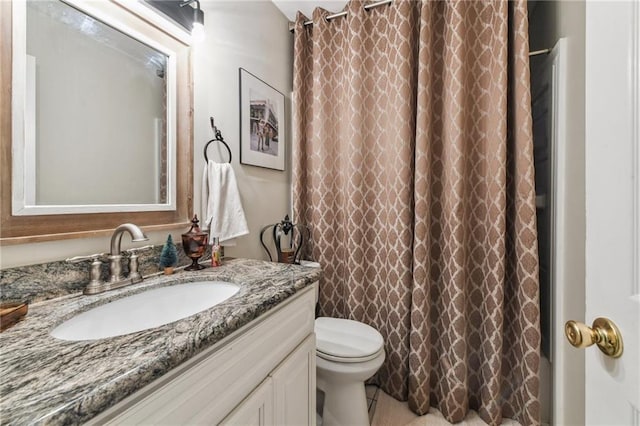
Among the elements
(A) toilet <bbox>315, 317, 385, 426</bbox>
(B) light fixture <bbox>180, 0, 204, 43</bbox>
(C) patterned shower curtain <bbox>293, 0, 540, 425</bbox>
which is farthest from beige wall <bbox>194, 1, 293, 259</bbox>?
(A) toilet <bbox>315, 317, 385, 426</bbox>

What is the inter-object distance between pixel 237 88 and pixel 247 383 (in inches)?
54.5

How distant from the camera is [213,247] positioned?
1.19m

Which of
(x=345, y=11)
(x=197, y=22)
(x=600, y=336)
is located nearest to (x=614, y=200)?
(x=600, y=336)

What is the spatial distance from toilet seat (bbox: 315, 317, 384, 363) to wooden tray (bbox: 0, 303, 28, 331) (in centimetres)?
104

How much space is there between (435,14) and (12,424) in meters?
2.11

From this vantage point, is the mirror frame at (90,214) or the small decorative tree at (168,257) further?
the small decorative tree at (168,257)

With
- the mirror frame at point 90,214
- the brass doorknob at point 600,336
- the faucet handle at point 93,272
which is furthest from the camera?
the faucet handle at point 93,272

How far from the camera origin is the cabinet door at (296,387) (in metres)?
0.82

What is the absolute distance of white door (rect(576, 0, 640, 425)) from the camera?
439 millimetres

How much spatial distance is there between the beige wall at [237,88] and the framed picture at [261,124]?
4 cm

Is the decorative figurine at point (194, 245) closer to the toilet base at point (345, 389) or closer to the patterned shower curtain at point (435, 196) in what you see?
the toilet base at point (345, 389)

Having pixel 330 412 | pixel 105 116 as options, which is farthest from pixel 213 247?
pixel 330 412

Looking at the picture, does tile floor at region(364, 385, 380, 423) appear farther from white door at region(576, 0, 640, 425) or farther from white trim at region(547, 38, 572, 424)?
white door at region(576, 0, 640, 425)

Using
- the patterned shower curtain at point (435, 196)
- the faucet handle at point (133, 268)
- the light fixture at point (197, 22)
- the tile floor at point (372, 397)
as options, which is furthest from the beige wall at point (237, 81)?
the tile floor at point (372, 397)
